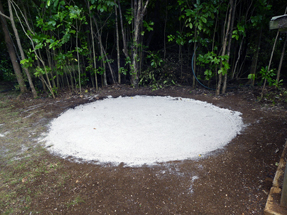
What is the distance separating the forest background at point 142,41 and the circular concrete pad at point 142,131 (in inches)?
41.1

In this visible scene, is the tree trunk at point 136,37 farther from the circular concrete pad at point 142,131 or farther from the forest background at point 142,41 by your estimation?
the circular concrete pad at point 142,131

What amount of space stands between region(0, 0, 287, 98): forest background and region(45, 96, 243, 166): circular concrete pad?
1.04 meters

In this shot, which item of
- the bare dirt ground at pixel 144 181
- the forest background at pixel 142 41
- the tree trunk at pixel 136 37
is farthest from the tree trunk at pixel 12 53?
the tree trunk at pixel 136 37

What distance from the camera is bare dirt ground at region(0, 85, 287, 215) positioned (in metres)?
1.56

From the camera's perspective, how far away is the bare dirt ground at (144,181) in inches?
61.6

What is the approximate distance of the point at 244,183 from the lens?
174cm

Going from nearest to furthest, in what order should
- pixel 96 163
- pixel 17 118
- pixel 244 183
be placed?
1. pixel 244 183
2. pixel 96 163
3. pixel 17 118

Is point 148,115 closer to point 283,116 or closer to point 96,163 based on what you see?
point 96,163

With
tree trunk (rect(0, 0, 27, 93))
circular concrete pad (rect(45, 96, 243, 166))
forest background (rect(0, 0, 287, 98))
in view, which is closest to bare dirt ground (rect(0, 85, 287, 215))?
circular concrete pad (rect(45, 96, 243, 166))

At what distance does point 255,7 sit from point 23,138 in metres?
4.62

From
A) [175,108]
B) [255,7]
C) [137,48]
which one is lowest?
[175,108]

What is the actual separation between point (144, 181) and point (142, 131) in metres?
1.03

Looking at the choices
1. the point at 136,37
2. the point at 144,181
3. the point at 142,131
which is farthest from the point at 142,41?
the point at 144,181

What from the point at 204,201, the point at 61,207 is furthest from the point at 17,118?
the point at 204,201
